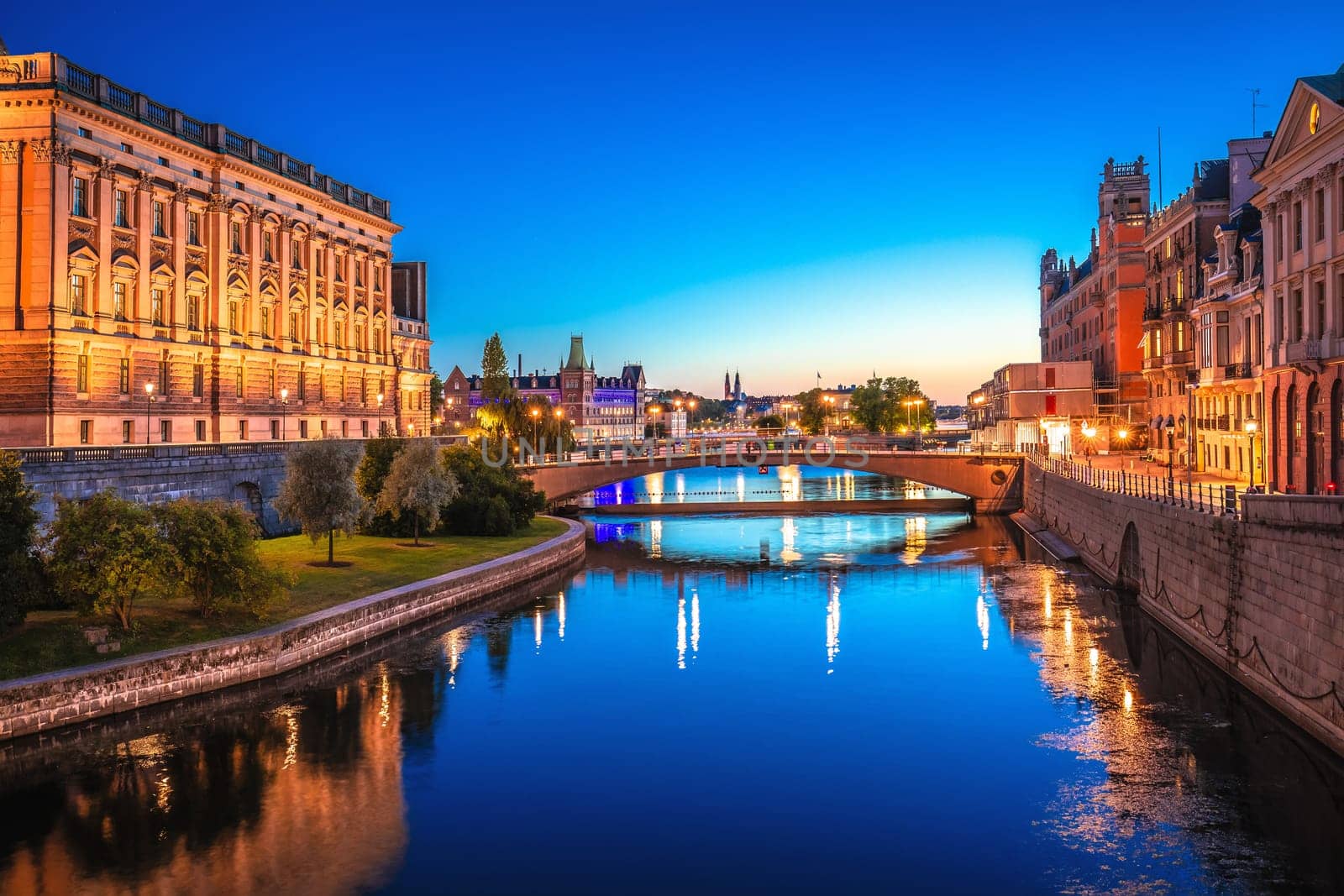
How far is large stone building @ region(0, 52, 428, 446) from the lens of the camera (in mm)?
52594

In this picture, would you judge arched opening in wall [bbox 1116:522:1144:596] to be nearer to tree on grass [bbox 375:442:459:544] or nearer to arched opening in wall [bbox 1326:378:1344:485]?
arched opening in wall [bbox 1326:378:1344:485]

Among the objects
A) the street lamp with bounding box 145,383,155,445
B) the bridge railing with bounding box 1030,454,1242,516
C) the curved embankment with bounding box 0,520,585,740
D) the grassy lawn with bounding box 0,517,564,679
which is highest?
the street lamp with bounding box 145,383,155,445

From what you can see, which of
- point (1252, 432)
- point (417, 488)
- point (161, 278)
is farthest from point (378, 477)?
point (1252, 432)

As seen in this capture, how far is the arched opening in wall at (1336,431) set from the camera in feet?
131

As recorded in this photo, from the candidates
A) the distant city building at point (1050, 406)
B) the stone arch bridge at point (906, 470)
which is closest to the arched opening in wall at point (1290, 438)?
the stone arch bridge at point (906, 470)

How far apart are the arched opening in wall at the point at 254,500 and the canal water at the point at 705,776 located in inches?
699

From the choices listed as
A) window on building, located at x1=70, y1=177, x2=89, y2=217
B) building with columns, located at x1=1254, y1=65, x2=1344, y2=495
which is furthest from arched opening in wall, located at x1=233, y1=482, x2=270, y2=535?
building with columns, located at x1=1254, y1=65, x2=1344, y2=495

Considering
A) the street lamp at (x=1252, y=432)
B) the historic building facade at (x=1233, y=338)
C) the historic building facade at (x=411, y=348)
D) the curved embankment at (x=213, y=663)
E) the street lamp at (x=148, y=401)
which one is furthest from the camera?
the historic building facade at (x=411, y=348)

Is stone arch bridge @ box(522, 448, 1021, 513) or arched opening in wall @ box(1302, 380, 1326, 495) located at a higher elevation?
arched opening in wall @ box(1302, 380, 1326, 495)

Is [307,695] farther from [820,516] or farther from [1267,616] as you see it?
[820,516]

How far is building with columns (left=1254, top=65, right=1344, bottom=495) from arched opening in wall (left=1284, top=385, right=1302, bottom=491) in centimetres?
4

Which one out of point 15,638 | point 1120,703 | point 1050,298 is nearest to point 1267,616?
point 1120,703

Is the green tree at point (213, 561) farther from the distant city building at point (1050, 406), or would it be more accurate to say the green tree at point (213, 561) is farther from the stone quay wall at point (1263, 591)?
the distant city building at point (1050, 406)

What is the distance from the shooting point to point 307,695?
30.7m
